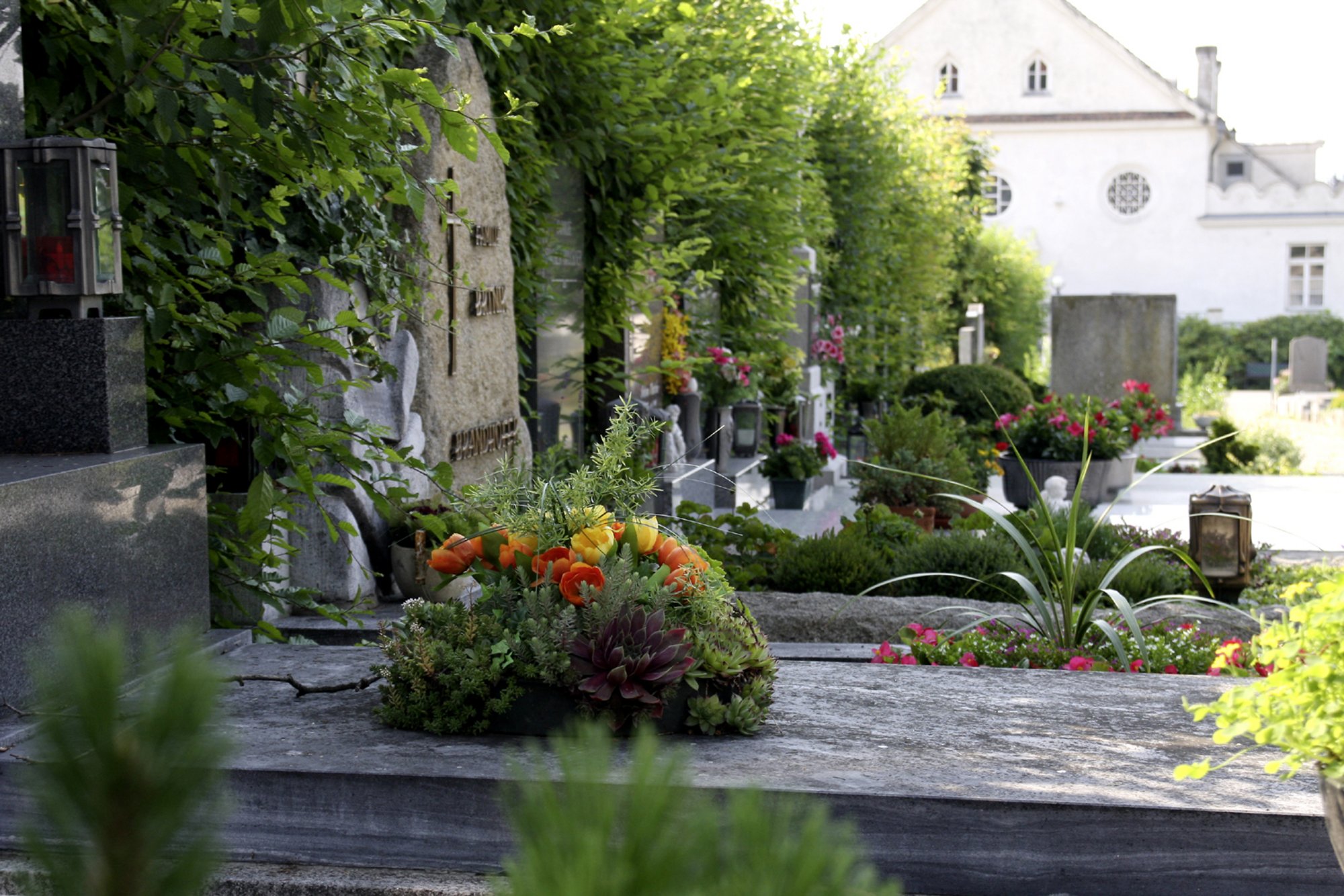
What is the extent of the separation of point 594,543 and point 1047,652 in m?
1.85

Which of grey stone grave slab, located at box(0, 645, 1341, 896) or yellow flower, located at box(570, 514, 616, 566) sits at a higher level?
yellow flower, located at box(570, 514, 616, 566)

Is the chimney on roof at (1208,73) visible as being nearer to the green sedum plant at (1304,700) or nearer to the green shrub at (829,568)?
the green shrub at (829,568)

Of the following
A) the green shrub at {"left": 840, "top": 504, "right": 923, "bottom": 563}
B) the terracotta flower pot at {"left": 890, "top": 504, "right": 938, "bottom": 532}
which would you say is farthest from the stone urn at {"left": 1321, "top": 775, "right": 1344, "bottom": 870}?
the terracotta flower pot at {"left": 890, "top": 504, "right": 938, "bottom": 532}

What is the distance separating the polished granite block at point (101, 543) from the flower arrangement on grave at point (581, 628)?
546 mm

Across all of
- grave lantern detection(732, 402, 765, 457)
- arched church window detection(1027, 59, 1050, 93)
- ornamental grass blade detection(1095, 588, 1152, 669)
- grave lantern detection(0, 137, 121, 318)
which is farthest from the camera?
arched church window detection(1027, 59, 1050, 93)

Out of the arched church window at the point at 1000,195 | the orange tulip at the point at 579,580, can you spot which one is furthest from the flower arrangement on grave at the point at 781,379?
the arched church window at the point at 1000,195

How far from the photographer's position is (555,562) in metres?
2.80

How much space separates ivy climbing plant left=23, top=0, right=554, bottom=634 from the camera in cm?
313

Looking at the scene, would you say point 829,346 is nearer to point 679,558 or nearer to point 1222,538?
point 1222,538

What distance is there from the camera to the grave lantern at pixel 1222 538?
6.45 meters

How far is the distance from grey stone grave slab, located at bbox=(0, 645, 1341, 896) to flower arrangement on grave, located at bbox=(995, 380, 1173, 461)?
9506 mm

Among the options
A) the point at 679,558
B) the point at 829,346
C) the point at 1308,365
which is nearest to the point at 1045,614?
the point at 679,558

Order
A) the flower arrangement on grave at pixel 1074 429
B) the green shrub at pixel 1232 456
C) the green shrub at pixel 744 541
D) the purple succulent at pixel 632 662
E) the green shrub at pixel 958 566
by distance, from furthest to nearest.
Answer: the green shrub at pixel 1232 456
the flower arrangement on grave at pixel 1074 429
the green shrub at pixel 744 541
the green shrub at pixel 958 566
the purple succulent at pixel 632 662

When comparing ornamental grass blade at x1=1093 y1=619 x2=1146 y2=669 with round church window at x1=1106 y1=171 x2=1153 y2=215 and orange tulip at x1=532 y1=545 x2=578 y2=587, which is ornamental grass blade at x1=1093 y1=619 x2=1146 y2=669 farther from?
round church window at x1=1106 y1=171 x2=1153 y2=215
